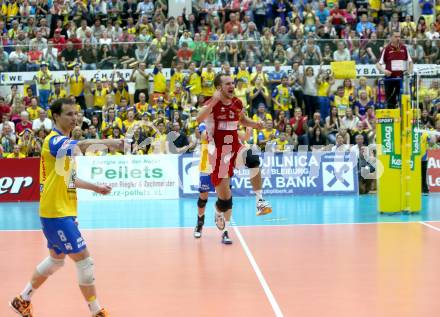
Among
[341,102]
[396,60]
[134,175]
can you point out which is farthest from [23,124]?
[396,60]

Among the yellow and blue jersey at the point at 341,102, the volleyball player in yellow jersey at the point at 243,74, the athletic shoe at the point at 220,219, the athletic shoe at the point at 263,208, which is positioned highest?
the volleyball player in yellow jersey at the point at 243,74

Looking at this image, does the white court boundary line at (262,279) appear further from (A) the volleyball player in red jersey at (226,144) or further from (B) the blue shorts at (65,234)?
(B) the blue shorts at (65,234)

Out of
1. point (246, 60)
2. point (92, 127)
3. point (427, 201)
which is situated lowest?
point (427, 201)

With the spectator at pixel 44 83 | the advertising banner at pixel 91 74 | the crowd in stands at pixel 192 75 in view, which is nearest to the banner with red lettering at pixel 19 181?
the crowd in stands at pixel 192 75

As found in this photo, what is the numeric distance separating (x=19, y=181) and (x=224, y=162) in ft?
32.8

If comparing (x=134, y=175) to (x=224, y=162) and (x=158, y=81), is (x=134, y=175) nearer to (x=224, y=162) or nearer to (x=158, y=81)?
(x=158, y=81)

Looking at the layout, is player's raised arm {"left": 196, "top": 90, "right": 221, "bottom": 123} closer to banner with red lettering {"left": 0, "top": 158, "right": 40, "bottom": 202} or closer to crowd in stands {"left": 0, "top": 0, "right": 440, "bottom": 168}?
crowd in stands {"left": 0, "top": 0, "right": 440, "bottom": 168}

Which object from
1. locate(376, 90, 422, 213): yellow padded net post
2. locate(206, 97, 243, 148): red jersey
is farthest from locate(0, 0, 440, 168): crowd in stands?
locate(206, 97, 243, 148): red jersey

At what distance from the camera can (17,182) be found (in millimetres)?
Answer: 20312

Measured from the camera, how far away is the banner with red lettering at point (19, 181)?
2028 centimetres

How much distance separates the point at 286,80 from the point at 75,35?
735cm

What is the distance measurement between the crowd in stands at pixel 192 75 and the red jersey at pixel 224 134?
8.04m

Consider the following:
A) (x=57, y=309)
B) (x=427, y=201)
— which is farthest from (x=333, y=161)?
(x=57, y=309)

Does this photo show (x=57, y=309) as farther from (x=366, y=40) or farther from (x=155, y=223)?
(x=366, y=40)
